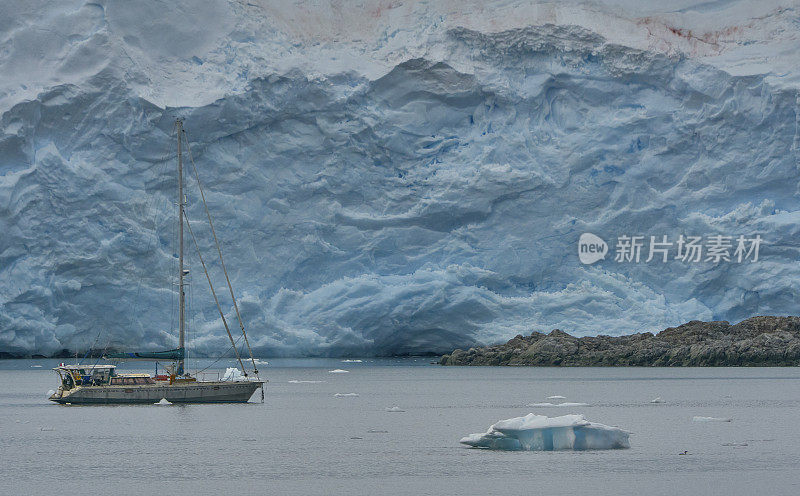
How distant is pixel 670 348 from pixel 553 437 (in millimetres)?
21286

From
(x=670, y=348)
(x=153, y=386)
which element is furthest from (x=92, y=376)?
(x=670, y=348)

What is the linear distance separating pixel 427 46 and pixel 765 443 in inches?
815

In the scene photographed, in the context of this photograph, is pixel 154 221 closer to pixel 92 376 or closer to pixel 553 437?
pixel 92 376

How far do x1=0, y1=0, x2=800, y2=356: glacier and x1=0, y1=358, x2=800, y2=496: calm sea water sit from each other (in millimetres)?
5473

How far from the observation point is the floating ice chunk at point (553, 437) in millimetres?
13023

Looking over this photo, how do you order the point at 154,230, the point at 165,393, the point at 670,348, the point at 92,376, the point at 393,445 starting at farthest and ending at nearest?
the point at 670,348, the point at 154,230, the point at 92,376, the point at 165,393, the point at 393,445

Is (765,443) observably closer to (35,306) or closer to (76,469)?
(76,469)

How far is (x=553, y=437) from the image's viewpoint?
542 inches

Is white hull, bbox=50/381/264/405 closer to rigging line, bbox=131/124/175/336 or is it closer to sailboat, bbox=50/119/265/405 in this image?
sailboat, bbox=50/119/265/405

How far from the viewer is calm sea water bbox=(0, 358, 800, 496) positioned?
11.4 meters

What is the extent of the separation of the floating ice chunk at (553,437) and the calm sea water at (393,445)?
0.19 m

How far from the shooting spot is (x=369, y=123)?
32688mm

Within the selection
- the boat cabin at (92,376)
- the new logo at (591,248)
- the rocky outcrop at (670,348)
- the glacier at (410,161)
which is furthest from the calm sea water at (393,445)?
→ the new logo at (591,248)

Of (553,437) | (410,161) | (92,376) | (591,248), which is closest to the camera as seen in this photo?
(553,437)
